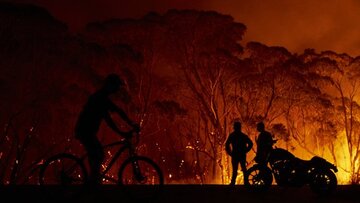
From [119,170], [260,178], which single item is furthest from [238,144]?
[119,170]

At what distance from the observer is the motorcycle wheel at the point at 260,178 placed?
10008 mm

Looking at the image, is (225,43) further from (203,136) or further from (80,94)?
(80,94)

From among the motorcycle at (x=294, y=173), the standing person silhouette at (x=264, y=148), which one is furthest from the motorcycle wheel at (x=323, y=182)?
the standing person silhouette at (x=264, y=148)

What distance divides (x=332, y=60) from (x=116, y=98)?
14.2m

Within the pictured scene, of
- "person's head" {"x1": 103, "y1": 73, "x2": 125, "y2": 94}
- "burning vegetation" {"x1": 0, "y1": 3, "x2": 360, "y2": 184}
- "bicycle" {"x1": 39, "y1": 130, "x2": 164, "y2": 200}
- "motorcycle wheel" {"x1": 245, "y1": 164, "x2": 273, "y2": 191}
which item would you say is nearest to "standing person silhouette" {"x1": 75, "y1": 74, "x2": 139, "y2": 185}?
"person's head" {"x1": 103, "y1": 73, "x2": 125, "y2": 94}

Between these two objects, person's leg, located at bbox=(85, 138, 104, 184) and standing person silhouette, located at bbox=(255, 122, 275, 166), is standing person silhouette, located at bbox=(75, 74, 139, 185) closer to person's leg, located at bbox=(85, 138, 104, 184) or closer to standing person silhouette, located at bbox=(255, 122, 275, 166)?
person's leg, located at bbox=(85, 138, 104, 184)

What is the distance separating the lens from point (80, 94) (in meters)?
28.5

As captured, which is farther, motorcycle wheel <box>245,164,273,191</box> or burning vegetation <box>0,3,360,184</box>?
burning vegetation <box>0,3,360,184</box>

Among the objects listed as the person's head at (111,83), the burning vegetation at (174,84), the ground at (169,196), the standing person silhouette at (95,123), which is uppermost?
the burning vegetation at (174,84)

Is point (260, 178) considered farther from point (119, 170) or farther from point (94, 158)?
point (94, 158)

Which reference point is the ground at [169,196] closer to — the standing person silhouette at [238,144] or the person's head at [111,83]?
the standing person silhouette at [238,144]

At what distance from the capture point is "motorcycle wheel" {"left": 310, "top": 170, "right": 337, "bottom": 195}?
31.5 feet

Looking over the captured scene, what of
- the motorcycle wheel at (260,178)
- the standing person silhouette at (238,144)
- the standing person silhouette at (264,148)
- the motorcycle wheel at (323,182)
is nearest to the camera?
the motorcycle wheel at (323,182)

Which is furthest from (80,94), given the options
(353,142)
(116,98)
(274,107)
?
(353,142)
